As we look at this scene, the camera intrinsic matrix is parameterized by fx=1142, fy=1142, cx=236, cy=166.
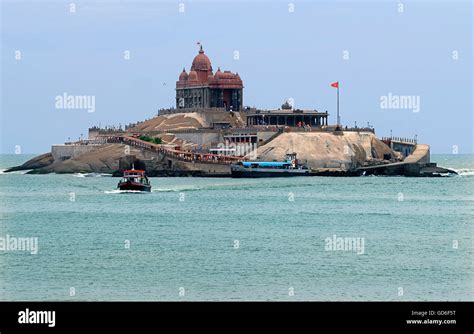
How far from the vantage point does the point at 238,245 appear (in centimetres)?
6241

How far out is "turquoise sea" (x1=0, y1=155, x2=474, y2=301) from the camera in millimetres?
47656

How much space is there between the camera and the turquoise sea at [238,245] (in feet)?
156

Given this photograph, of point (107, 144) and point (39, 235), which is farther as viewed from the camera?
point (107, 144)

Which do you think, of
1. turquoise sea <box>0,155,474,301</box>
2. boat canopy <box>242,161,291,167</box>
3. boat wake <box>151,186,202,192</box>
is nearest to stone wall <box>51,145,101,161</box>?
boat canopy <box>242,161,291,167</box>

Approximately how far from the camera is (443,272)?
52.5 meters

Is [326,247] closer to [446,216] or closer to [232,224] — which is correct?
[232,224]

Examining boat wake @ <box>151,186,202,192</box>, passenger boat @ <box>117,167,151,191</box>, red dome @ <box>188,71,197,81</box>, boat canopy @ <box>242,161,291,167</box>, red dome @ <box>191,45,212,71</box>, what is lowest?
boat wake @ <box>151,186,202,192</box>

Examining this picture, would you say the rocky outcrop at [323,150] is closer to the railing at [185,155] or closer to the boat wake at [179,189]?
the railing at [185,155]

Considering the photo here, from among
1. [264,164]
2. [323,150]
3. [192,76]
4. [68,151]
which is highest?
[192,76]

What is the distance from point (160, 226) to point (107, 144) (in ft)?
305

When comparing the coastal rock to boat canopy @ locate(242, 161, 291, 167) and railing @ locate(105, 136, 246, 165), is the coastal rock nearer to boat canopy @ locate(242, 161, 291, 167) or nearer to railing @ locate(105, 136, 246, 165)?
railing @ locate(105, 136, 246, 165)

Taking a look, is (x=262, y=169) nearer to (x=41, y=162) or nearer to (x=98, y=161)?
(x=98, y=161)
